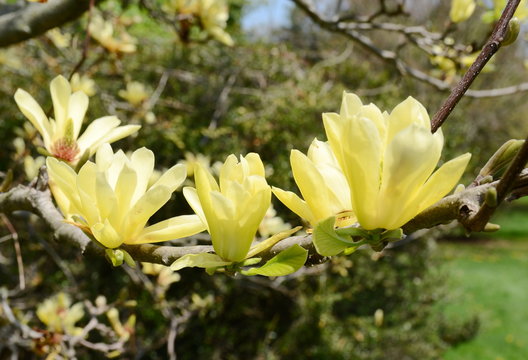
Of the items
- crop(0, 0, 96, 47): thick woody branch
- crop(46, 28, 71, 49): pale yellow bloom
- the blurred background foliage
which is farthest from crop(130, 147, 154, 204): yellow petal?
crop(46, 28, 71, 49): pale yellow bloom

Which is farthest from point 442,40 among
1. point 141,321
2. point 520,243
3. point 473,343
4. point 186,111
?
point 520,243

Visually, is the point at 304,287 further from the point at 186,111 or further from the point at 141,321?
the point at 186,111

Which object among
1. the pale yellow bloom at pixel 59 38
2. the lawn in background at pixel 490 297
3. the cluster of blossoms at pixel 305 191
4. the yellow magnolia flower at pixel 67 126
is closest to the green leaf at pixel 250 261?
the cluster of blossoms at pixel 305 191

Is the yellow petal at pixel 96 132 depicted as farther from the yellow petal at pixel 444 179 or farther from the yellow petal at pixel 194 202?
the yellow petal at pixel 444 179

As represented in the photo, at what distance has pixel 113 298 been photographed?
10.3 feet

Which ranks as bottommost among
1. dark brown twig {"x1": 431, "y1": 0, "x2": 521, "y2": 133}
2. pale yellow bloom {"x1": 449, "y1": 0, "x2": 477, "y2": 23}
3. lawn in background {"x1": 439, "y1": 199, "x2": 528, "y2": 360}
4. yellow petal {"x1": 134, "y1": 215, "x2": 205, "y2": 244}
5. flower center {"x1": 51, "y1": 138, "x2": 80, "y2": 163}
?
lawn in background {"x1": 439, "y1": 199, "x2": 528, "y2": 360}

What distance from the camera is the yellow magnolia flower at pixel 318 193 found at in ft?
1.63

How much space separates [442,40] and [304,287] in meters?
2.09

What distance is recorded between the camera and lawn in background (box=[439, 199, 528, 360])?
4.44m

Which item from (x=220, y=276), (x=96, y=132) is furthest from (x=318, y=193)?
(x=220, y=276)

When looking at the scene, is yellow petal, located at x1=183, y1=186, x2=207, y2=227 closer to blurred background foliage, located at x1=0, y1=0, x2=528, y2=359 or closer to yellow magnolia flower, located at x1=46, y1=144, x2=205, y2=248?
yellow magnolia flower, located at x1=46, y1=144, x2=205, y2=248

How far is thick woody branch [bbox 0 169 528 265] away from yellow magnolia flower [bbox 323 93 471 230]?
0.01 meters

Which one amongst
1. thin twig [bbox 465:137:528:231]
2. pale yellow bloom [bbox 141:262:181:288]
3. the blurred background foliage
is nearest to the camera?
thin twig [bbox 465:137:528:231]

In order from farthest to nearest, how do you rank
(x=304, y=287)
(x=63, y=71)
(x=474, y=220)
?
(x=304, y=287) < (x=63, y=71) < (x=474, y=220)
